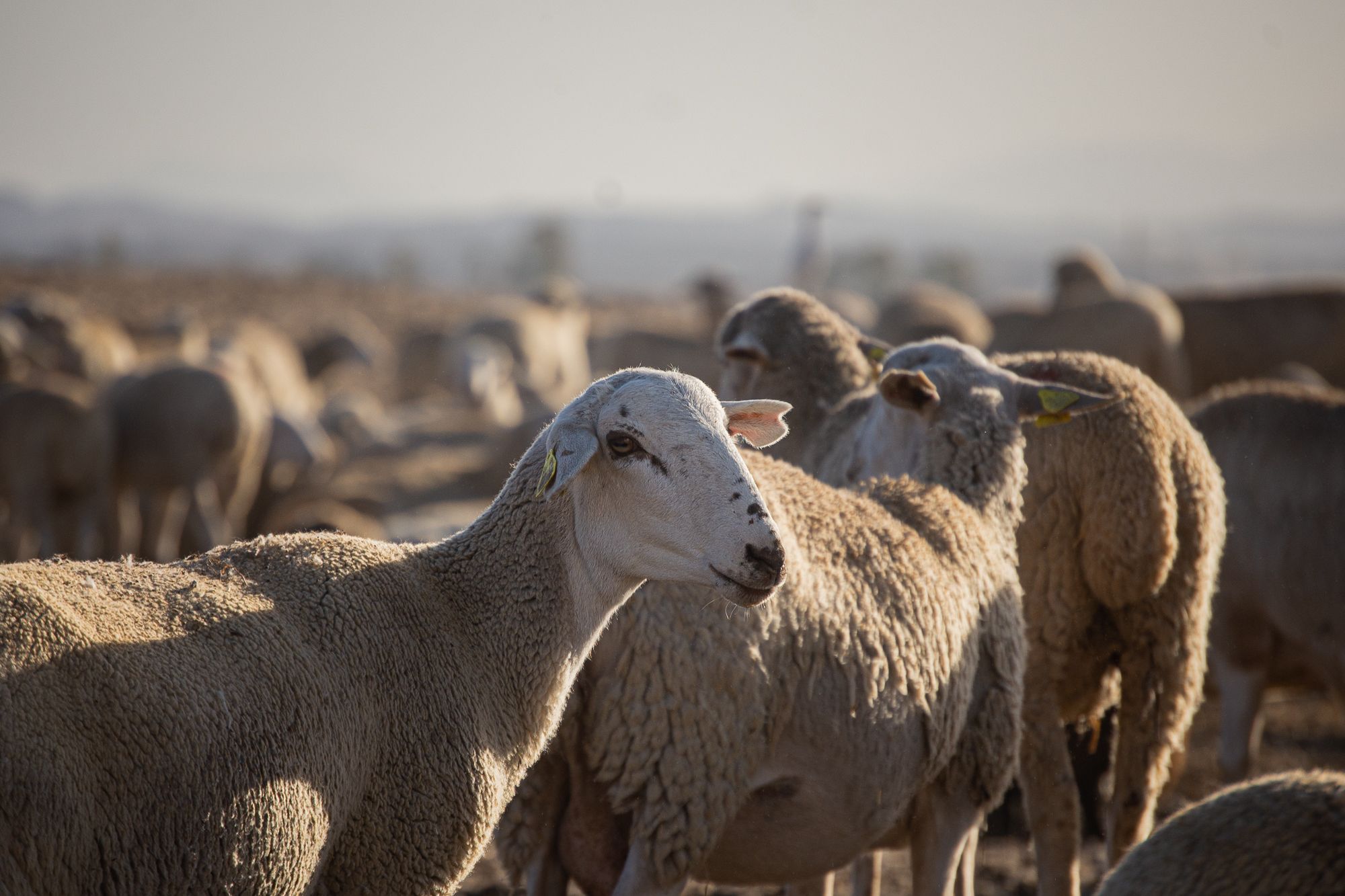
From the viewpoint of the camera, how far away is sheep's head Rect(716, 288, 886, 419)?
17.3 ft

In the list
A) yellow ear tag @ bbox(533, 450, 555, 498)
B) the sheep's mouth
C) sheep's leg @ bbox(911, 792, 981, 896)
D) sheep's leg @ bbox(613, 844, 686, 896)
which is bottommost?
sheep's leg @ bbox(911, 792, 981, 896)

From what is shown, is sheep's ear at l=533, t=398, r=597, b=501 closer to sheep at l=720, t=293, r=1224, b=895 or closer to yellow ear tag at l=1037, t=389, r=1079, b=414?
sheep at l=720, t=293, r=1224, b=895

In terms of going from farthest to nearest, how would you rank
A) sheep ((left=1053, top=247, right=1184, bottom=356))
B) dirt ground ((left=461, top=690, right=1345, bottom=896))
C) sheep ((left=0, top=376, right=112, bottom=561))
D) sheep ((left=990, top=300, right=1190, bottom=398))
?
sheep ((left=1053, top=247, right=1184, bottom=356)) < sheep ((left=990, top=300, right=1190, bottom=398)) < sheep ((left=0, top=376, right=112, bottom=561)) < dirt ground ((left=461, top=690, right=1345, bottom=896))

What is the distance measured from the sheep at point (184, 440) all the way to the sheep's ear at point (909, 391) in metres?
8.06

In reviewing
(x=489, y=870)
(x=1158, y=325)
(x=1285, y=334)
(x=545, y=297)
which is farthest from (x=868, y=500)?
(x=545, y=297)

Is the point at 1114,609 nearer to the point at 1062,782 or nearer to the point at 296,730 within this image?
the point at 1062,782

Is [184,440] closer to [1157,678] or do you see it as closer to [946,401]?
[946,401]

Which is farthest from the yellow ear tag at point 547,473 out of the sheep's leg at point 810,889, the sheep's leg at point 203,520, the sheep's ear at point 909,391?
the sheep's leg at point 203,520

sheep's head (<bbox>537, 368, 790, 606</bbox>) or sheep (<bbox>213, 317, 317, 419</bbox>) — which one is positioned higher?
sheep's head (<bbox>537, 368, 790, 606</bbox>)

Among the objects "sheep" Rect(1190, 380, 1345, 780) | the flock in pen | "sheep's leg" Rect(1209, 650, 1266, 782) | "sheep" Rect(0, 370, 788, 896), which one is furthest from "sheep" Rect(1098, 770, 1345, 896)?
"sheep's leg" Rect(1209, 650, 1266, 782)

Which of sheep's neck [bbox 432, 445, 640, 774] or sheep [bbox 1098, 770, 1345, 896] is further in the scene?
sheep's neck [bbox 432, 445, 640, 774]

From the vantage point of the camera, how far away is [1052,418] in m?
4.28

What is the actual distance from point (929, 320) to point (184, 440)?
772 cm

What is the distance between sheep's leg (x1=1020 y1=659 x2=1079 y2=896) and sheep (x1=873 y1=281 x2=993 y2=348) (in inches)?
317
